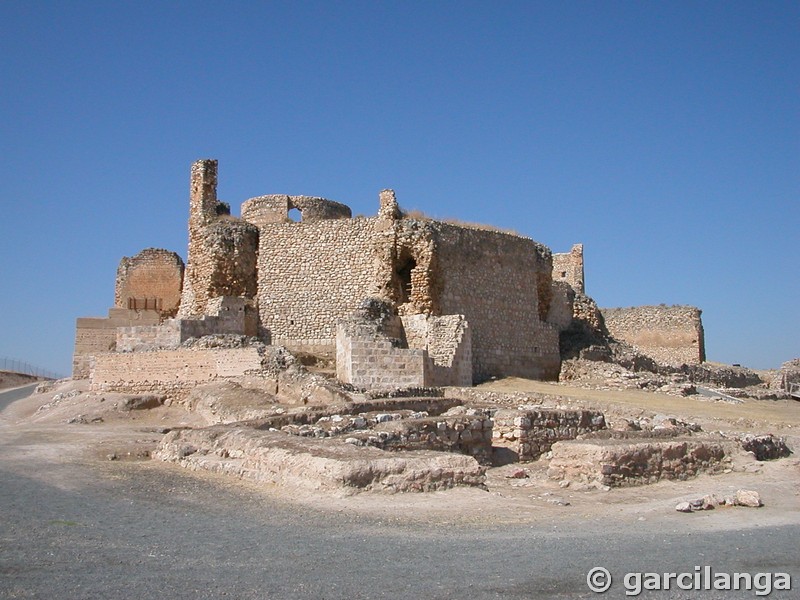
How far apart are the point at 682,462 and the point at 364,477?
15.7 ft

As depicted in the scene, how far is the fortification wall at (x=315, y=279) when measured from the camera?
23.6 m

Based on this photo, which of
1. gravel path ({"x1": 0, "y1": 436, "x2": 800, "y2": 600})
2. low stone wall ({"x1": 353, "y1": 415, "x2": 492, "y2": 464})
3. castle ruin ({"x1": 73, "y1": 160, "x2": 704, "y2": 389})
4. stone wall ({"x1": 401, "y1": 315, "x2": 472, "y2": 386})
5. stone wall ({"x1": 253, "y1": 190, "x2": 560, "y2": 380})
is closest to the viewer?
gravel path ({"x1": 0, "y1": 436, "x2": 800, "y2": 600})

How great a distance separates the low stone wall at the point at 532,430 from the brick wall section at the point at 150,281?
18.3m

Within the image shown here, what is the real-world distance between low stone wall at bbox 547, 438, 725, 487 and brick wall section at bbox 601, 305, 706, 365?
26675mm

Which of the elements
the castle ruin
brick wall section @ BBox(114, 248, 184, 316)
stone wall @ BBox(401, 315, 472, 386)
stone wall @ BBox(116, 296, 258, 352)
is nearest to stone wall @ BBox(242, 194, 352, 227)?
the castle ruin

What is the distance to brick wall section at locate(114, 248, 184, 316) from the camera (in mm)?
29172

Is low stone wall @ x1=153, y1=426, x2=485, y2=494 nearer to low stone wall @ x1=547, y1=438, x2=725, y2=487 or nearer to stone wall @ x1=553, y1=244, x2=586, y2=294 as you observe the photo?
low stone wall @ x1=547, y1=438, x2=725, y2=487

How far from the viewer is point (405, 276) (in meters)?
23.9

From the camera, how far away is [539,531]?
7.17 metres

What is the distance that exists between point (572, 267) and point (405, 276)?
14920 mm

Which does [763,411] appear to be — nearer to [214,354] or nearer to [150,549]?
[214,354]

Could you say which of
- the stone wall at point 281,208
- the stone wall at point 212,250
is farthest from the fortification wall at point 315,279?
the stone wall at point 281,208

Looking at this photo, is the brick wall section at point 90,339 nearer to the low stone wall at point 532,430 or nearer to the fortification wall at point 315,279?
the fortification wall at point 315,279

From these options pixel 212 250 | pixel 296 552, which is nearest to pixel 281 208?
pixel 212 250
